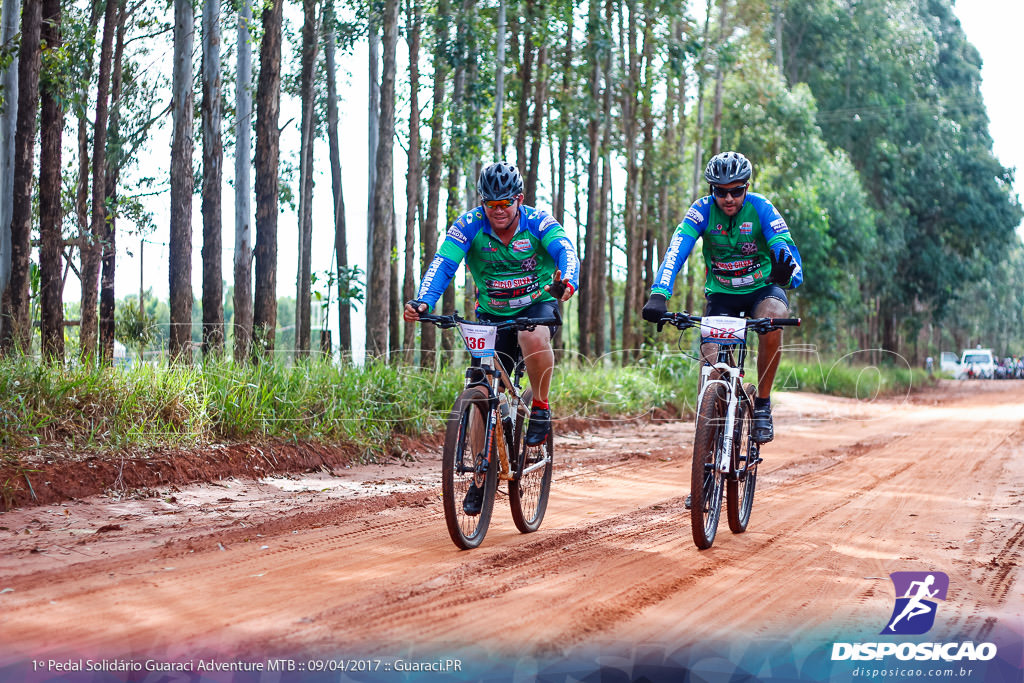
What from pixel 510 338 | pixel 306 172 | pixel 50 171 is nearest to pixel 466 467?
pixel 510 338

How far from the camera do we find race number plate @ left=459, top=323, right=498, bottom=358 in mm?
5512

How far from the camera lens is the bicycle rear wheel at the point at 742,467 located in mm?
5887

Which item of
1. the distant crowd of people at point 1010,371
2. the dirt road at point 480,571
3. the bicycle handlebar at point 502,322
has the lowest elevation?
the distant crowd of people at point 1010,371

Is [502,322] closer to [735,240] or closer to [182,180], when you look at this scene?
[735,240]

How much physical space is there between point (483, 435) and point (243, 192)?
34.1 feet

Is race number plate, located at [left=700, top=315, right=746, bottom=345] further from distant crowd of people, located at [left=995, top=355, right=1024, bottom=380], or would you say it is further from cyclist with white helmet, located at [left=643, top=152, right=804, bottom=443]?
distant crowd of people, located at [left=995, top=355, right=1024, bottom=380]

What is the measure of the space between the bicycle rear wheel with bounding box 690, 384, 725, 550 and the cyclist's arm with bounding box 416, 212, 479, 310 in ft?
5.84

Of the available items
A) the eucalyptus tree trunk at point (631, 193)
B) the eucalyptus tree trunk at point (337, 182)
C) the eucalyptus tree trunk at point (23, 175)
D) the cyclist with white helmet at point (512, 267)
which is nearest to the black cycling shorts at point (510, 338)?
the cyclist with white helmet at point (512, 267)

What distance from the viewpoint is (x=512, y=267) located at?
6027mm

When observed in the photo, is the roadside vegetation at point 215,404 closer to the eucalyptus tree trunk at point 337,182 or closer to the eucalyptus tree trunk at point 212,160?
the eucalyptus tree trunk at point 212,160

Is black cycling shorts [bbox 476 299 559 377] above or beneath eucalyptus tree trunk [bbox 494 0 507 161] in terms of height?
beneath

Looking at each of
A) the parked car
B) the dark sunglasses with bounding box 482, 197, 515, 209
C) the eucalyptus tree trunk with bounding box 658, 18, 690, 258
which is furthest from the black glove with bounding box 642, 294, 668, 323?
the parked car

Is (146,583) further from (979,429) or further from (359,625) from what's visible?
(979,429)

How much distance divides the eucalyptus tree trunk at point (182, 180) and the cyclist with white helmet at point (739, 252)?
914cm
